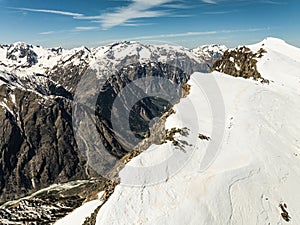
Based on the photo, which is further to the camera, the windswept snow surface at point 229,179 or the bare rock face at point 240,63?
the bare rock face at point 240,63

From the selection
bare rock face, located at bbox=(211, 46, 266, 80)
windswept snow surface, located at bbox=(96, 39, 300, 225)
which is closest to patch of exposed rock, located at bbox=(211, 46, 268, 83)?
bare rock face, located at bbox=(211, 46, 266, 80)

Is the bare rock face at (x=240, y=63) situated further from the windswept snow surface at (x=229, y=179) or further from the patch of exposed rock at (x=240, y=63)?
the windswept snow surface at (x=229, y=179)

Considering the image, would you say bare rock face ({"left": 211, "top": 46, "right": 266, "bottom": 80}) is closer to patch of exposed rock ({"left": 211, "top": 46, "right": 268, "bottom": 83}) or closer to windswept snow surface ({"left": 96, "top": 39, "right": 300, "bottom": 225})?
patch of exposed rock ({"left": 211, "top": 46, "right": 268, "bottom": 83})

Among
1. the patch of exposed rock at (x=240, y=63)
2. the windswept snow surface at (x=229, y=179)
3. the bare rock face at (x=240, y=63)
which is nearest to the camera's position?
the windswept snow surface at (x=229, y=179)

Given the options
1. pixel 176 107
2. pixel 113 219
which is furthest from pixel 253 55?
pixel 113 219

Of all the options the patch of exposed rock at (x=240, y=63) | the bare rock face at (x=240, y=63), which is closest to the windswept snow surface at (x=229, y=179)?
the patch of exposed rock at (x=240, y=63)

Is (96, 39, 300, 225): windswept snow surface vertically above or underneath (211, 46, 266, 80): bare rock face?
underneath

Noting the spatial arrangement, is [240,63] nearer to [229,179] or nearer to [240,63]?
[240,63]

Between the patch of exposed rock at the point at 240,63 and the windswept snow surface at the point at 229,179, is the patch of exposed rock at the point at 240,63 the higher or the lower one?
the higher one
